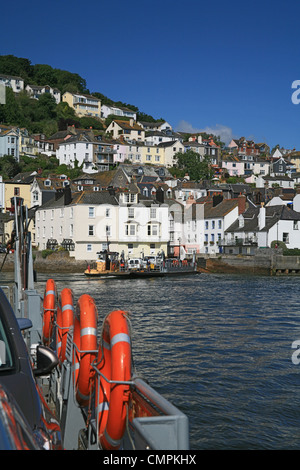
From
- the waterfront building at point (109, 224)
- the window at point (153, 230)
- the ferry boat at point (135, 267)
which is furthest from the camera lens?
the window at point (153, 230)

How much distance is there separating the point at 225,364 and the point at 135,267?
44901mm

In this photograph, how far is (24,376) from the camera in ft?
15.9

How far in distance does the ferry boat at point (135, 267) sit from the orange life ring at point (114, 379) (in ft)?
172

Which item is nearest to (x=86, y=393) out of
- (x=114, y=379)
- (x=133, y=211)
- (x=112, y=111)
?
(x=114, y=379)

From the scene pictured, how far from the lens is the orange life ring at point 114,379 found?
16.9ft

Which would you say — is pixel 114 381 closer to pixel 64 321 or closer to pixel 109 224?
pixel 64 321

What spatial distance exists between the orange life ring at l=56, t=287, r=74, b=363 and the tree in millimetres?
117374

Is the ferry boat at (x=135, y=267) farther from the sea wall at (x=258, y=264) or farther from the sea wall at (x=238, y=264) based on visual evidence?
the sea wall at (x=258, y=264)

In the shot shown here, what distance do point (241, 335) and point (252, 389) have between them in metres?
7.47

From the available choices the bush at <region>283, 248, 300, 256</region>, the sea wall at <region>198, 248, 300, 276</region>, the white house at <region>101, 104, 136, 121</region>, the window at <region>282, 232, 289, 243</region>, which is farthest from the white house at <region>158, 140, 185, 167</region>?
the bush at <region>283, 248, 300, 256</region>

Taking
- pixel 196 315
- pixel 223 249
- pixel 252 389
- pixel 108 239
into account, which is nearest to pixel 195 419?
pixel 252 389

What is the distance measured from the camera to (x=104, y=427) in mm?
5496

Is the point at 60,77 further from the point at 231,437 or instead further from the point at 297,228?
the point at 231,437

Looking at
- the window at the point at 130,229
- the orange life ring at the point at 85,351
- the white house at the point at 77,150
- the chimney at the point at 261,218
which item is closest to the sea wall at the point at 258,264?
the chimney at the point at 261,218
